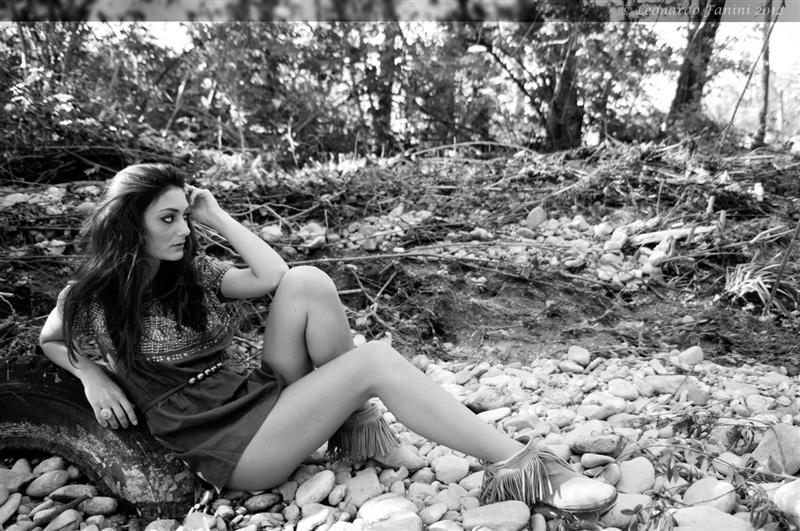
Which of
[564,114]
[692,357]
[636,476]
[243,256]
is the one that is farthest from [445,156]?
[636,476]

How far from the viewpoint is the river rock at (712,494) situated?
188 cm

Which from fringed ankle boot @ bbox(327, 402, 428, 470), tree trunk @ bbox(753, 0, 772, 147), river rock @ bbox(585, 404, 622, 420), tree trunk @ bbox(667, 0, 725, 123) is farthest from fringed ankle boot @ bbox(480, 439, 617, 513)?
tree trunk @ bbox(753, 0, 772, 147)

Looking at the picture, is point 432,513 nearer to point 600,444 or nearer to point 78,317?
point 600,444

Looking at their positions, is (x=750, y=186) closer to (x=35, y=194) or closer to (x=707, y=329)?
(x=707, y=329)

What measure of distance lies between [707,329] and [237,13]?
4.86 meters

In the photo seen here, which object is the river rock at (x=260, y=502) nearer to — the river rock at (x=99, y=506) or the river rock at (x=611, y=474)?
the river rock at (x=99, y=506)

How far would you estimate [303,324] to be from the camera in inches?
86.4

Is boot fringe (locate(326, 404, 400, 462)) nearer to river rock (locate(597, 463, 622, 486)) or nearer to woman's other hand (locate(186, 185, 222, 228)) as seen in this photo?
river rock (locate(597, 463, 622, 486))

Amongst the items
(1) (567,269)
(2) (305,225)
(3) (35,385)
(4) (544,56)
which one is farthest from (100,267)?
(4) (544,56)

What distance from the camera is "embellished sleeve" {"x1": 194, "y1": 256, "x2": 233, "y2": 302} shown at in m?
2.31

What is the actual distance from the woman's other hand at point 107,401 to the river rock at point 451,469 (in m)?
0.98

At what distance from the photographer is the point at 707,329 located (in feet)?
10.8

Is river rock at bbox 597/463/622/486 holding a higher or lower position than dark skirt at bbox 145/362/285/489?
lower

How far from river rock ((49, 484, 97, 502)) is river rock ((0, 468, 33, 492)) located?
5.7 inches
